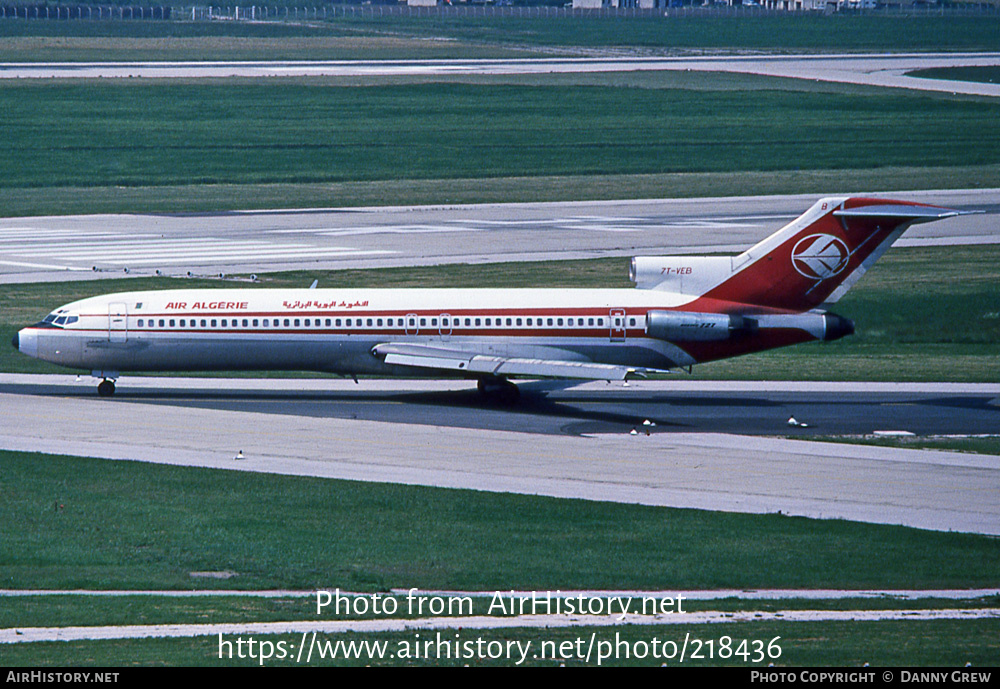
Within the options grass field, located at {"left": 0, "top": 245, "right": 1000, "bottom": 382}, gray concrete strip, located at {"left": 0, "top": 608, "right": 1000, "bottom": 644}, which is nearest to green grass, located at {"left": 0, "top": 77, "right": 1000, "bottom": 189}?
grass field, located at {"left": 0, "top": 245, "right": 1000, "bottom": 382}

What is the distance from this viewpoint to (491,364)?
47656 millimetres

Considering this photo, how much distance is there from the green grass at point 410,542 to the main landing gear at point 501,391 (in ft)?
42.0

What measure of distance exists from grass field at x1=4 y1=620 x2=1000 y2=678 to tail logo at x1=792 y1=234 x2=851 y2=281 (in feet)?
80.6

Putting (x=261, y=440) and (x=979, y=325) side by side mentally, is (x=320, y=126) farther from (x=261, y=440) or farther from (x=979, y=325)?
→ (x=261, y=440)

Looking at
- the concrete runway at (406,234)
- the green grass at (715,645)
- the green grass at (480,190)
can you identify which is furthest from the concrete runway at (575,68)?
the green grass at (715,645)

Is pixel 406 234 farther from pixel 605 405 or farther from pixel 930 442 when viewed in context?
pixel 930 442

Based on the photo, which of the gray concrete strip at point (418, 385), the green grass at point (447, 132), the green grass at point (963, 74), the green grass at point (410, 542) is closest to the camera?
the green grass at point (410, 542)

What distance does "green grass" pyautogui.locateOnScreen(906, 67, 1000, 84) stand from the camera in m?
148

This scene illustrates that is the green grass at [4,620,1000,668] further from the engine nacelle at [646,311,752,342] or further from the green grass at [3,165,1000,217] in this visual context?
the green grass at [3,165,1000,217]

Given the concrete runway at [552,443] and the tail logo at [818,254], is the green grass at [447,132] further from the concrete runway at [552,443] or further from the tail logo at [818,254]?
the tail logo at [818,254]

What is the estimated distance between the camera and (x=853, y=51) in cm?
17900

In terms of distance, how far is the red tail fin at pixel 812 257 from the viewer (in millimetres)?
48500

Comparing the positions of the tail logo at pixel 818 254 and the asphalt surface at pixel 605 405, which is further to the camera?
the tail logo at pixel 818 254

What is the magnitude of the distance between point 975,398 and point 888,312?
14.0m
